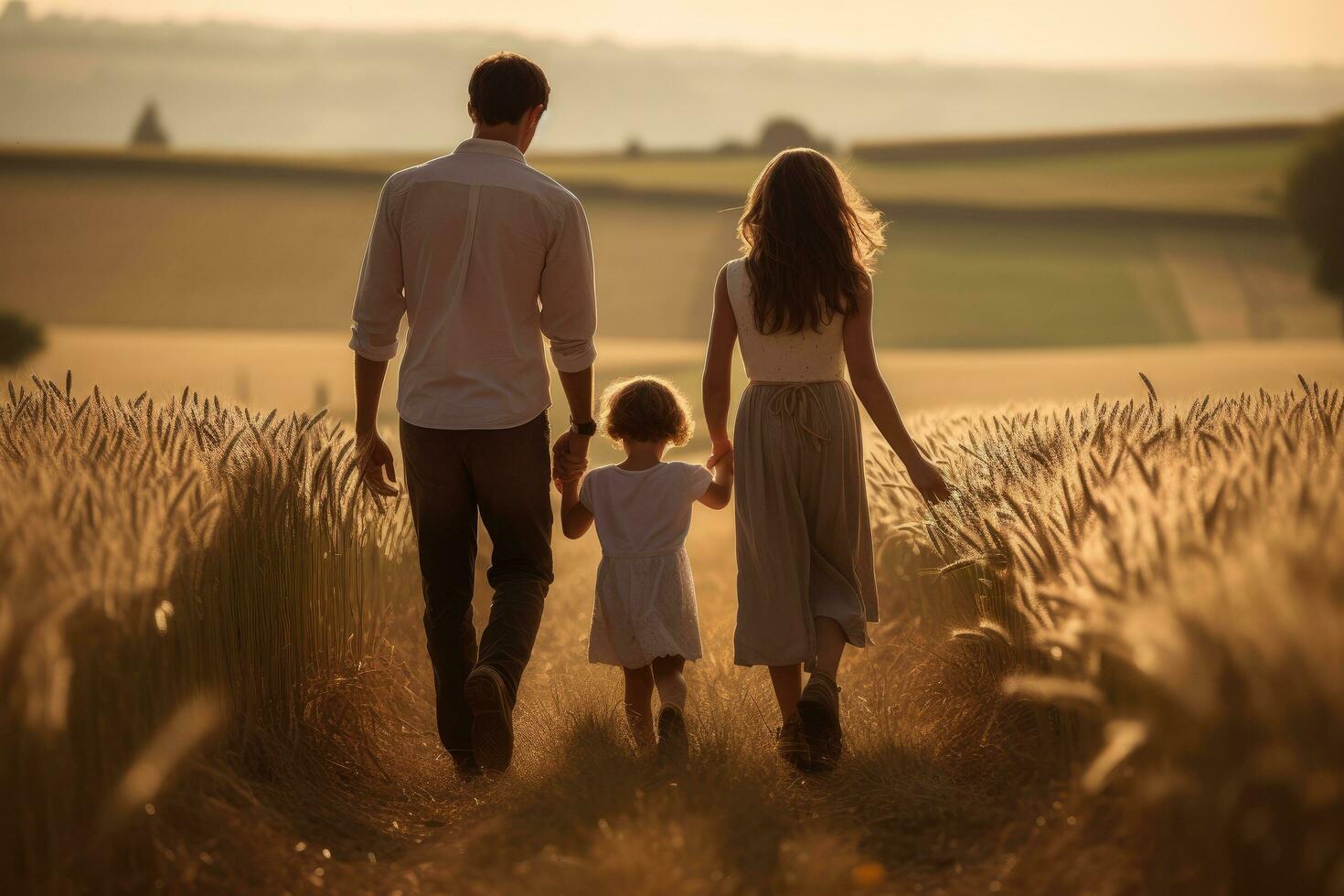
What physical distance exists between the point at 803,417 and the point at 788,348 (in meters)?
0.20

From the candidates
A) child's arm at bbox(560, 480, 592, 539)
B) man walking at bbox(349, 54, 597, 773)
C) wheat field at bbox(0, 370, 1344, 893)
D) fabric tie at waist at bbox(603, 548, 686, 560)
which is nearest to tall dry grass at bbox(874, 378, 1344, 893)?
wheat field at bbox(0, 370, 1344, 893)

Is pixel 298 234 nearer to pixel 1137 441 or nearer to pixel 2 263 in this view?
pixel 2 263

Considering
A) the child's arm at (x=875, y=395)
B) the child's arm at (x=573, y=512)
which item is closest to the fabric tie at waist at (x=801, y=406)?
the child's arm at (x=875, y=395)

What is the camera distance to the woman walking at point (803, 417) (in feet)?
12.0

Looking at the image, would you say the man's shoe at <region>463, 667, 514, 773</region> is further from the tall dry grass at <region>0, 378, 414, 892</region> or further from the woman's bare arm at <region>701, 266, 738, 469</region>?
the woman's bare arm at <region>701, 266, 738, 469</region>

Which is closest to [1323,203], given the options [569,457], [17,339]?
[17,339]

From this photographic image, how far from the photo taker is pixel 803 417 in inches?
145

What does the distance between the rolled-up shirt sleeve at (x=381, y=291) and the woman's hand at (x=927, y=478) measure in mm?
1531

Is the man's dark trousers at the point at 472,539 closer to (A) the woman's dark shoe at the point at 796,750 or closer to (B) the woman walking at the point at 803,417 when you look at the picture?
(B) the woman walking at the point at 803,417

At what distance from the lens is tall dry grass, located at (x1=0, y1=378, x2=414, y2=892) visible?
2344 mm

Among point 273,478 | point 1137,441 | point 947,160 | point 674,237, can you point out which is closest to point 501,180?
point 273,478

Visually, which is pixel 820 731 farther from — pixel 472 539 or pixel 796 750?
pixel 472 539

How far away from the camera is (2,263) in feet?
101

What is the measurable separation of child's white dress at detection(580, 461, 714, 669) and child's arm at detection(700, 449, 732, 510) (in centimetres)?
6
